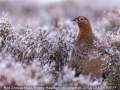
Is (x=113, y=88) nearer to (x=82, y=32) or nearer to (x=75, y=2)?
(x=82, y=32)

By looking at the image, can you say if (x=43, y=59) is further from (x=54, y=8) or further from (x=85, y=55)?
(x=54, y=8)

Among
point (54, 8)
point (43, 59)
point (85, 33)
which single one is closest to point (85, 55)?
point (85, 33)

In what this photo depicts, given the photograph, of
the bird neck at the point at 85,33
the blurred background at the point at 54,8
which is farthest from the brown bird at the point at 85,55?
the blurred background at the point at 54,8

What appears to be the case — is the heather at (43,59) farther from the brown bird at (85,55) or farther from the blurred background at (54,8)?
the blurred background at (54,8)

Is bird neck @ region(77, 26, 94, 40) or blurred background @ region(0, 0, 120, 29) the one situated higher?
blurred background @ region(0, 0, 120, 29)

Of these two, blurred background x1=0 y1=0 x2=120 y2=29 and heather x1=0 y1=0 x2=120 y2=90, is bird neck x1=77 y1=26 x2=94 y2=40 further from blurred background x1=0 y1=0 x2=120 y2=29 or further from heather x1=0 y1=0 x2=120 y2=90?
blurred background x1=0 y1=0 x2=120 y2=29

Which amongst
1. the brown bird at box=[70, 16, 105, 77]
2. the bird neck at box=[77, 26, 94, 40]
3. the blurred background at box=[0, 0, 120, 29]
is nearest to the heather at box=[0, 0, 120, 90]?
the brown bird at box=[70, 16, 105, 77]

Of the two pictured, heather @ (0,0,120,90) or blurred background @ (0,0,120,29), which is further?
blurred background @ (0,0,120,29)

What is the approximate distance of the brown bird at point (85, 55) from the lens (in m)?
4.44

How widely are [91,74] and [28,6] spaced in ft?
39.1

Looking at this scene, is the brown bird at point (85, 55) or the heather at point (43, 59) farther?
the brown bird at point (85, 55)

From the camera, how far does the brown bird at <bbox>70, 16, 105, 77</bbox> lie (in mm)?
4441

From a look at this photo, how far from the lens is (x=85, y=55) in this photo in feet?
15.1

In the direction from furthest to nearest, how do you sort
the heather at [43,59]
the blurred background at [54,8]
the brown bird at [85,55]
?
the blurred background at [54,8] → the brown bird at [85,55] → the heather at [43,59]
